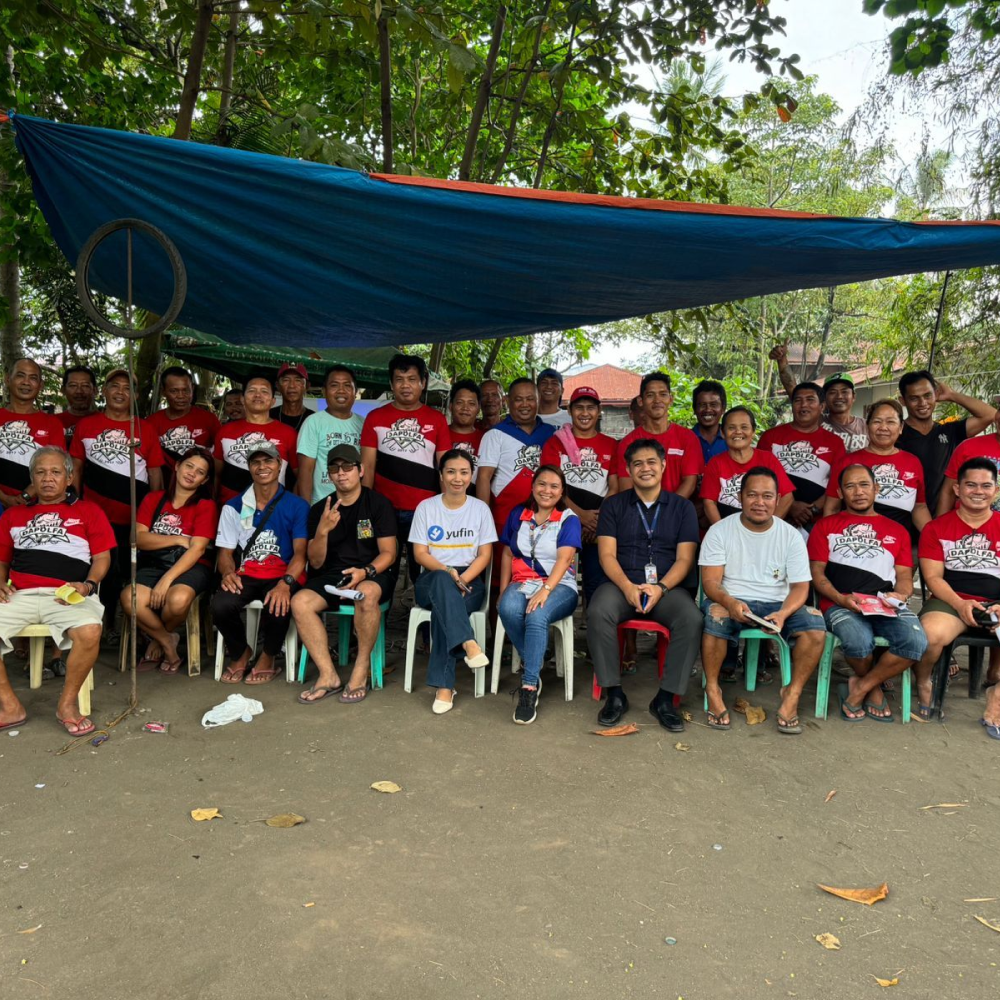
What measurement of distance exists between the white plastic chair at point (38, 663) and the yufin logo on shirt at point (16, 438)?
1.10 metres

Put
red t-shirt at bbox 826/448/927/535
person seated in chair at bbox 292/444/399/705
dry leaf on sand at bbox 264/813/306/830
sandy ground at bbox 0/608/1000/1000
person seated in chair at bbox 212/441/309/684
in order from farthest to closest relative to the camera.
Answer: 1. red t-shirt at bbox 826/448/927/535
2. person seated in chair at bbox 212/441/309/684
3. person seated in chair at bbox 292/444/399/705
4. dry leaf on sand at bbox 264/813/306/830
5. sandy ground at bbox 0/608/1000/1000

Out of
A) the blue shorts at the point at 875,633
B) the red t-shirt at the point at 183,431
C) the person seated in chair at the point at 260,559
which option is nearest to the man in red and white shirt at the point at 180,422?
the red t-shirt at the point at 183,431

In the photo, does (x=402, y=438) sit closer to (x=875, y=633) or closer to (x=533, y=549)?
(x=533, y=549)

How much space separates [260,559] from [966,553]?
11.4 feet

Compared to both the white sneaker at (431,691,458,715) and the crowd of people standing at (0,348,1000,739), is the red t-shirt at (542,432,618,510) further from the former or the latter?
the white sneaker at (431,691,458,715)

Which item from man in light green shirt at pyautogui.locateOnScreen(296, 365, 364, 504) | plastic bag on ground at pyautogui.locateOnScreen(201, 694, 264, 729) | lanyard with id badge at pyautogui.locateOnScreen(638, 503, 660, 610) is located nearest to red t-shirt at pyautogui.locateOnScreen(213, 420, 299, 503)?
man in light green shirt at pyautogui.locateOnScreen(296, 365, 364, 504)

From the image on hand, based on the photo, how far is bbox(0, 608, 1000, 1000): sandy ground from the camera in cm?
188

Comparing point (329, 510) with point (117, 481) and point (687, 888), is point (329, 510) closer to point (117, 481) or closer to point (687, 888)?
point (117, 481)

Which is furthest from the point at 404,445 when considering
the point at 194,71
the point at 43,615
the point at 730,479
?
the point at 194,71

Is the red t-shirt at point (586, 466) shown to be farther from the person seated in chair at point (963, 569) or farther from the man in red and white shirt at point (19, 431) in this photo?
the man in red and white shirt at point (19, 431)

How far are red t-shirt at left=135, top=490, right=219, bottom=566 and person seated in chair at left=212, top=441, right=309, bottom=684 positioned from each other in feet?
0.29

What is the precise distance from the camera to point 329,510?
12.9 feet

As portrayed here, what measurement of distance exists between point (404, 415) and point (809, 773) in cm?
269

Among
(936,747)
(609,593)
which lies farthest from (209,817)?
(936,747)
